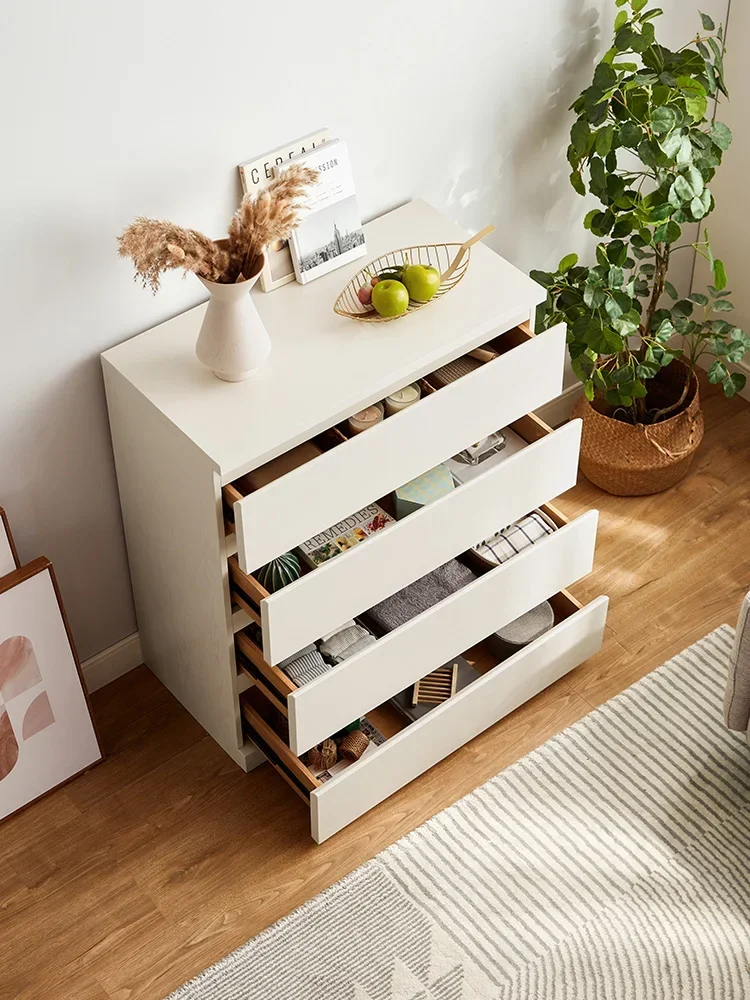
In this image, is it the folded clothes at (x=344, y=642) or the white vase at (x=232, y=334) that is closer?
the white vase at (x=232, y=334)

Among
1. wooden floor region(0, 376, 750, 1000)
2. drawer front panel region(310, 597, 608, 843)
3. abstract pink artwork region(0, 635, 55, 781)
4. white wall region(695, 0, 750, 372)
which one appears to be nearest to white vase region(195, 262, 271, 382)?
abstract pink artwork region(0, 635, 55, 781)

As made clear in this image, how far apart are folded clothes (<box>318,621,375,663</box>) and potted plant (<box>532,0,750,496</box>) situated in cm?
67

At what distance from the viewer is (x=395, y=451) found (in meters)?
1.83

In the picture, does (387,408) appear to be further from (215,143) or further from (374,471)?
(215,143)

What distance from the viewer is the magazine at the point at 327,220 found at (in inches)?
75.6

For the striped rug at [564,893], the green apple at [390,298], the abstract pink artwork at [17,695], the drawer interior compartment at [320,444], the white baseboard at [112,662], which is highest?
the green apple at [390,298]

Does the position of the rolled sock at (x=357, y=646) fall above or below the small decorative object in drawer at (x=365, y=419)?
below

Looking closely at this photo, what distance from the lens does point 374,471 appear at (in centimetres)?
182

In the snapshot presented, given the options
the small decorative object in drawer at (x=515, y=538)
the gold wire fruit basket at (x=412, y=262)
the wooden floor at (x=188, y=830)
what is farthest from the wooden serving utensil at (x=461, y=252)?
the wooden floor at (x=188, y=830)

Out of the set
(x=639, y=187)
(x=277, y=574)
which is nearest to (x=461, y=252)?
(x=277, y=574)

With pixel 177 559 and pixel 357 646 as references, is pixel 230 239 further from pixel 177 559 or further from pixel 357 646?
pixel 357 646

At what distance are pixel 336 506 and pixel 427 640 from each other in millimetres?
330

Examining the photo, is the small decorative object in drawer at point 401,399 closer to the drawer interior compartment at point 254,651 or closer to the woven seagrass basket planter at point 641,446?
the drawer interior compartment at point 254,651

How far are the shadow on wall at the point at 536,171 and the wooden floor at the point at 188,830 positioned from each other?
68 centimetres
